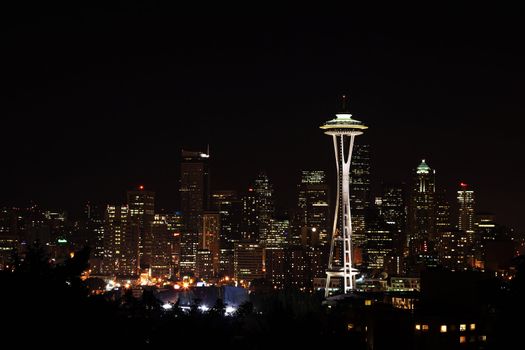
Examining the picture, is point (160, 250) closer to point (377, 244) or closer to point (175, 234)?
point (175, 234)

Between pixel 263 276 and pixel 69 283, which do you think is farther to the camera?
pixel 263 276

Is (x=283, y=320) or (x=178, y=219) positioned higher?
(x=178, y=219)

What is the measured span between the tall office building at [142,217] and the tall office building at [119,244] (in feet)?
1.49

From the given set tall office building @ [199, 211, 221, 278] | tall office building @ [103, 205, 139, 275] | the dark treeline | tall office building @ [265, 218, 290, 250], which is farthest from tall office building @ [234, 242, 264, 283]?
the dark treeline

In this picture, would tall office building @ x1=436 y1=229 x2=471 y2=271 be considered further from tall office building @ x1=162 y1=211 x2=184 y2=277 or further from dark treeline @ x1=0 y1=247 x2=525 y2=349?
dark treeline @ x1=0 y1=247 x2=525 y2=349

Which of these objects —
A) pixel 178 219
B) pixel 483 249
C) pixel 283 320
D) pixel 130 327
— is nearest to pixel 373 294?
pixel 483 249

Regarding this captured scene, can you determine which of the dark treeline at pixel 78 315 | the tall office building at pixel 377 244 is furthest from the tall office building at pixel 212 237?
the dark treeline at pixel 78 315

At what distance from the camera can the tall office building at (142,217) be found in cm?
11075

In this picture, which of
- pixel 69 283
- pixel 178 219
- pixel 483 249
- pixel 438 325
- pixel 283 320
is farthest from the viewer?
pixel 178 219

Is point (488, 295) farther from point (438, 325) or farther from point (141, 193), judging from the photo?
point (141, 193)

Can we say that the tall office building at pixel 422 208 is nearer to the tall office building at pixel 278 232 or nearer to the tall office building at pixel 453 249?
the tall office building at pixel 453 249

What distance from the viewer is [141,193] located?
11438 centimetres

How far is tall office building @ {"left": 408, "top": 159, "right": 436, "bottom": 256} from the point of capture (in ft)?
343

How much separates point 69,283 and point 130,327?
130 cm
